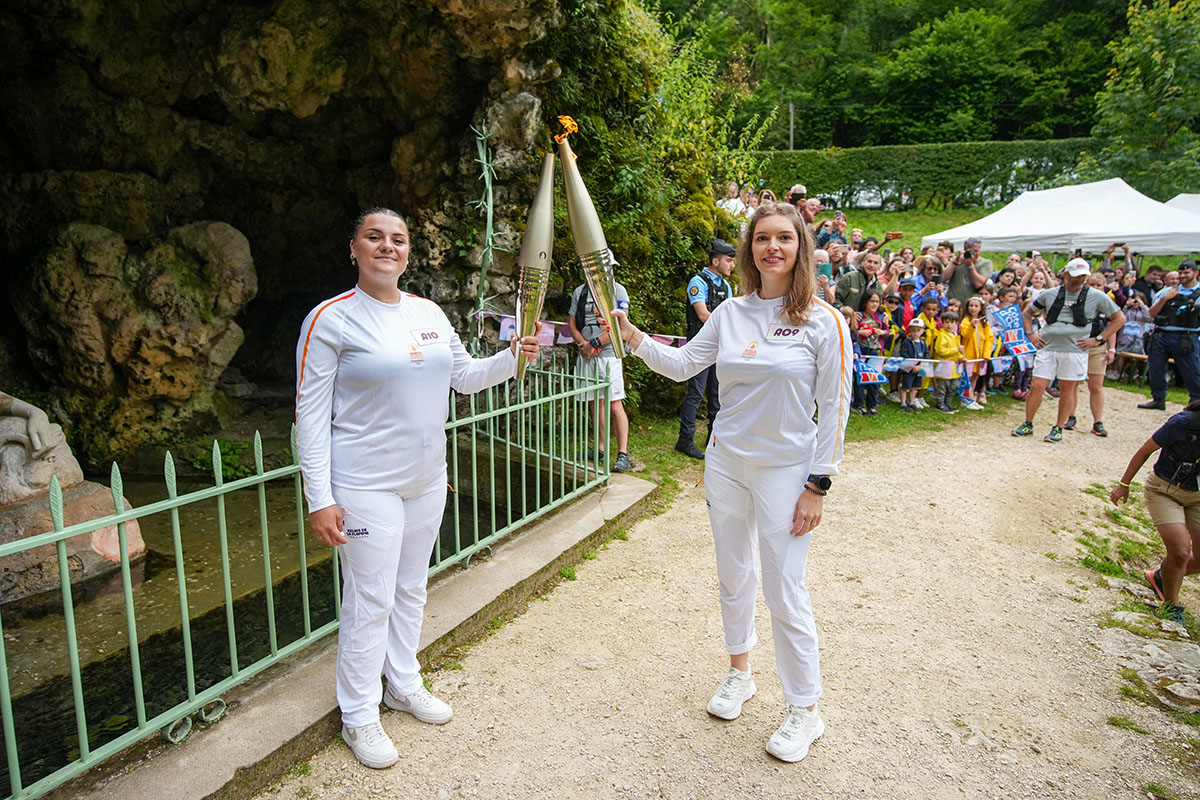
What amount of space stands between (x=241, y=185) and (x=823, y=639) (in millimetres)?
8894

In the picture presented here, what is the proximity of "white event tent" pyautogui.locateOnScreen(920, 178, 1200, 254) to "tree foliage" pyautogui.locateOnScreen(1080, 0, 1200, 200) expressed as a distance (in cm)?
453

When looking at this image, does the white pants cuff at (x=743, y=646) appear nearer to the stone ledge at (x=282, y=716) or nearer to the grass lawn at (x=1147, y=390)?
the stone ledge at (x=282, y=716)

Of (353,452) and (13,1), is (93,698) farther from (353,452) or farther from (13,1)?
(13,1)

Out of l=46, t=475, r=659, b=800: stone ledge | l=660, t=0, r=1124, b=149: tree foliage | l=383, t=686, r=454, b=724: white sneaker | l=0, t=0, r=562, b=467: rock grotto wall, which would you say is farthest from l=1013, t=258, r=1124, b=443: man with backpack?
l=660, t=0, r=1124, b=149: tree foliage

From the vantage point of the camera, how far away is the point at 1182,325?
9.53m

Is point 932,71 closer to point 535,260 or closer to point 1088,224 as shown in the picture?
point 1088,224

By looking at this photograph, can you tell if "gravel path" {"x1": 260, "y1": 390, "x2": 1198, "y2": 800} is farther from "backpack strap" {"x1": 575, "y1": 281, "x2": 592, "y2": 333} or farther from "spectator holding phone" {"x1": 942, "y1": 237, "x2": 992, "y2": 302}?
"spectator holding phone" {"x1": 942, "y1": 237, "x2": 992, "y2": 302}

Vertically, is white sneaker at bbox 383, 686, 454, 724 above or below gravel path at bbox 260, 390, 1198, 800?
above

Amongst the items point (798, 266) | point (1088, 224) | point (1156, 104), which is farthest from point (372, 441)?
point (1156, 104)

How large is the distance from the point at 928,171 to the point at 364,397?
29718 mm

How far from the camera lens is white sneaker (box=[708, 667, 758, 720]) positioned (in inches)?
123

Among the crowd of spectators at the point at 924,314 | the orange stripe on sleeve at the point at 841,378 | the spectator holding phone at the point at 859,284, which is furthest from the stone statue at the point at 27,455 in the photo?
the spectator holding phone at the point at 859,284

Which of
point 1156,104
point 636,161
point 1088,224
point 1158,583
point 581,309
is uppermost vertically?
point 1156,104

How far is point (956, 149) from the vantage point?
89.1ft
